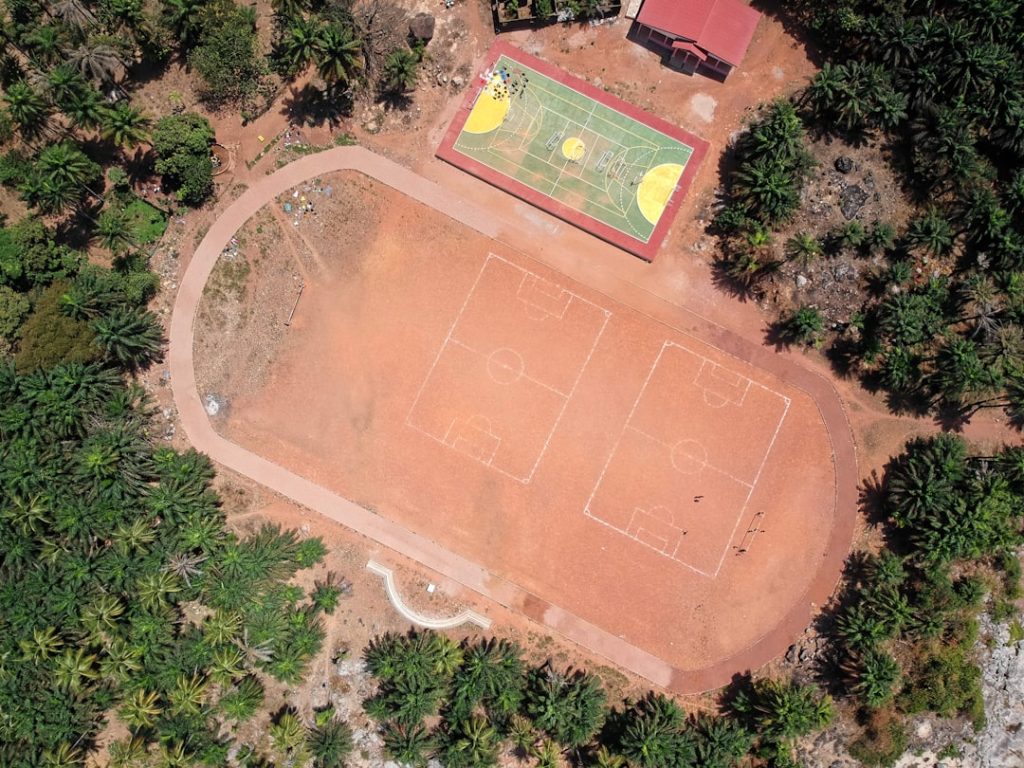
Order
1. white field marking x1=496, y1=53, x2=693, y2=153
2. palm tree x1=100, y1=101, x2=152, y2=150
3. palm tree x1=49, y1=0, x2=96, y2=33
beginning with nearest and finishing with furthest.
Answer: palm tree x1=100, y1=101, x2=152, y2=150
palm tree x1=49, y1=0, x2=96, y2=33
white field marking x1=496, y1=53, x2=693, y2=153

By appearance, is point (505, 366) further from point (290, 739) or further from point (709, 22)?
point (290, 739)

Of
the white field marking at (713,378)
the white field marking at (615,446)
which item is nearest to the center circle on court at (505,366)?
the white field marking at (615,446)

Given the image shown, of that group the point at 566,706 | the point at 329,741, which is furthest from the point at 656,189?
the point at 329,741

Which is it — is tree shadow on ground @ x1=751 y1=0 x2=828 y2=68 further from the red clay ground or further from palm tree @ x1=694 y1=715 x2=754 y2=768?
palm tree @ x1=694 y1=715 x2=754 y2=768

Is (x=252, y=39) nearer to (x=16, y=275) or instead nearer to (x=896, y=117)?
(x=16, y=275)

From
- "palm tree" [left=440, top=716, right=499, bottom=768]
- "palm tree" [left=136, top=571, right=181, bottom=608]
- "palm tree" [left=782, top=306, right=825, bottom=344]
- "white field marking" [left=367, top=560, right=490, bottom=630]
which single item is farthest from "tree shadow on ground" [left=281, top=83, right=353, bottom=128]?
"palm tree" [left=440, top=716, right=499, bottom=768]

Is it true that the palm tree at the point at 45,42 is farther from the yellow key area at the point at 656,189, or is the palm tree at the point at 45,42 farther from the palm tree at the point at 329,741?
the palm tree at the point at 329,741
